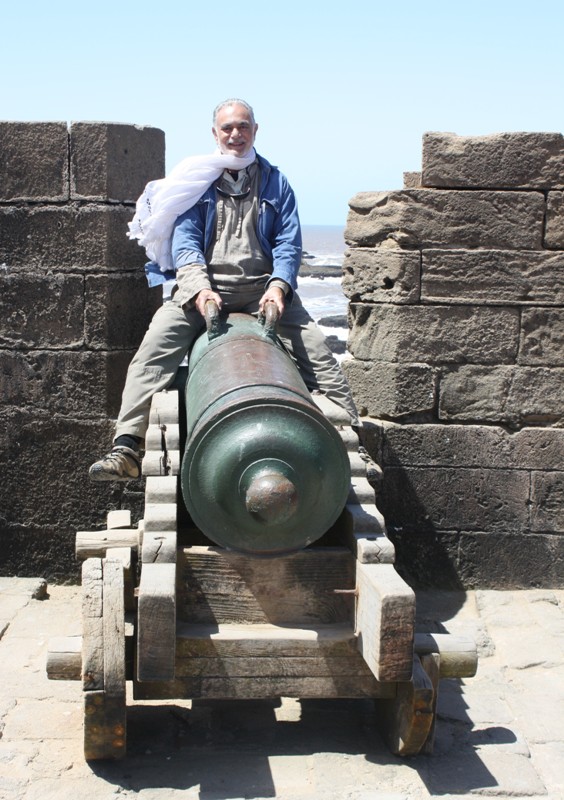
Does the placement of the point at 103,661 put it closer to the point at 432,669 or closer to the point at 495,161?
the point at 432,669

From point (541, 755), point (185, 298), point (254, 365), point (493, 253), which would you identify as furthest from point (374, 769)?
point (493, 253)

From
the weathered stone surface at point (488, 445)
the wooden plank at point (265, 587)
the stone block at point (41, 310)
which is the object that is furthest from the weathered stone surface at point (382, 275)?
the wooden plank at point (265, 587)

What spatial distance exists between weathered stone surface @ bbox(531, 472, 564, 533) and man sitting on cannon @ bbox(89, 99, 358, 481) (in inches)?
57.1

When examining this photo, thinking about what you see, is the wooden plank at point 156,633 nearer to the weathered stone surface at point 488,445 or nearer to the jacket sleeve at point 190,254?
the jacket sleeve at point 190,254

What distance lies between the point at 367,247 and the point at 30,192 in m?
1.94

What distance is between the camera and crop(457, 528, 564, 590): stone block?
6660mm

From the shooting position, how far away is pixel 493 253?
253 inches

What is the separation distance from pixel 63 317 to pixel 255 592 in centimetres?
266

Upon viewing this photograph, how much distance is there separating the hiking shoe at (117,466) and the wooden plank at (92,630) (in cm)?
94

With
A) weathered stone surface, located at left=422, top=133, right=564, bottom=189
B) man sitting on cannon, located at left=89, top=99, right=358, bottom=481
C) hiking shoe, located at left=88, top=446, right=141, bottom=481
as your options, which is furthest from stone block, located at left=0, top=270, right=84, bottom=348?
weathered stone surface, located at left=422, top=133, right=564, bottom=189

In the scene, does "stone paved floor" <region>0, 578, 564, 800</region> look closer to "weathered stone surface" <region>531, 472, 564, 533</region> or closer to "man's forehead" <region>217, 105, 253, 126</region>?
"weathered stone surface" <region>531, 472, 564, 533</region>

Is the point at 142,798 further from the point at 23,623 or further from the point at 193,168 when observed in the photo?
the point at 193,168

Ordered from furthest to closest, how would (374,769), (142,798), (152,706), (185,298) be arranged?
1. (185,298)
2. (152,706)
3. (374,769)
4. (142,798)

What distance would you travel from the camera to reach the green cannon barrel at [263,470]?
13.8ft
